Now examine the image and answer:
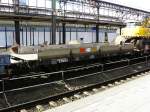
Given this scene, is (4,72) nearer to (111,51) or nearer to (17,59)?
(17,59)

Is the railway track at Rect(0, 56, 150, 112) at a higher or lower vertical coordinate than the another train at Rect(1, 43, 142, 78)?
lower

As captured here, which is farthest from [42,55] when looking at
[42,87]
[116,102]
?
[116,102]

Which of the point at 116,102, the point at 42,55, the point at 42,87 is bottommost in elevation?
the point at 116,102

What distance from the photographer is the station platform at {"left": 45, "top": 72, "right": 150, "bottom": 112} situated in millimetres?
8445

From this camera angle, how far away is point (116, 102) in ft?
30.2

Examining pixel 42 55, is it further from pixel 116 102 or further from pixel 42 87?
pixel 116 102

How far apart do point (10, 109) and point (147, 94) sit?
17.7ft

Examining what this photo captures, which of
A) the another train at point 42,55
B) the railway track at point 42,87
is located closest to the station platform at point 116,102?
the railway track at point 42,87

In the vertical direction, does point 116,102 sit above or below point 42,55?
below

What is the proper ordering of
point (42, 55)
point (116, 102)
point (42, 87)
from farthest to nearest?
1. point (42, 55)
2. point (42, 87)
3. point (116, 102)

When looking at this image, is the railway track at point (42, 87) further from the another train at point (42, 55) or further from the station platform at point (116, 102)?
the another train at point (42, 55)

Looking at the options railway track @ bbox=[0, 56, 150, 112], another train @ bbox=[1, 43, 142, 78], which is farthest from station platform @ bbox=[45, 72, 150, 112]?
another train @ bbox=[1, 43, 142, 78]

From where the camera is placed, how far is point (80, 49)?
656 inches

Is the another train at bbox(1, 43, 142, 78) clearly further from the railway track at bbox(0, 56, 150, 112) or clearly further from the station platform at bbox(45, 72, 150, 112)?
the station platform at bbox(45, 72, 150, 112)
